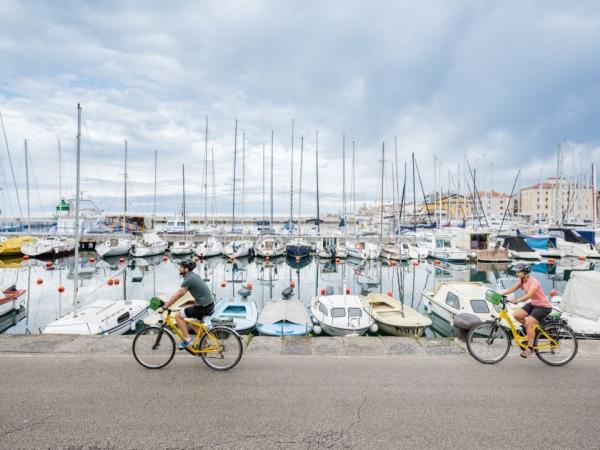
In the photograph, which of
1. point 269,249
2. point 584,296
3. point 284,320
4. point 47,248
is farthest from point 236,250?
point 584,296

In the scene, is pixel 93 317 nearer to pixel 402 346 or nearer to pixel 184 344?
pixel 184 344

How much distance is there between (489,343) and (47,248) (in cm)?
4832

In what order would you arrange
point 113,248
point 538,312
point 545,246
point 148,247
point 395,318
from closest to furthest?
point 538,312
point 395,318
point 113,248
point 148,247
point 545,246

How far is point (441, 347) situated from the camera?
21.8 feet

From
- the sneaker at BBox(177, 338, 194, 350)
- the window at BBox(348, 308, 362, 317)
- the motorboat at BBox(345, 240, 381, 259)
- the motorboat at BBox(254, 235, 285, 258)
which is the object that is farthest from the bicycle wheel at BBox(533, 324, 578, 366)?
the motorboat at BBox(254, 235, 285, 258)

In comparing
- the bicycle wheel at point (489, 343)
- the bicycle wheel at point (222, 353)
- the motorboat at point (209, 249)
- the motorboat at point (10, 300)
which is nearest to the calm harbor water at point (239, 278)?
the motorboat at point (10, 300)

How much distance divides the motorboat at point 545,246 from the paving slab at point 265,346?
46398mm

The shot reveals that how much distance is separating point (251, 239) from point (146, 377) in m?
47.7

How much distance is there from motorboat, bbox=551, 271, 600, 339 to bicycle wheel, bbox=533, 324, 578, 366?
6.71 m

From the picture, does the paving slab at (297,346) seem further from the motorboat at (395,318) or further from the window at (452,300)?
the window at (452,300)

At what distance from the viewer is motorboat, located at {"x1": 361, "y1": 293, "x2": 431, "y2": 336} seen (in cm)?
1328

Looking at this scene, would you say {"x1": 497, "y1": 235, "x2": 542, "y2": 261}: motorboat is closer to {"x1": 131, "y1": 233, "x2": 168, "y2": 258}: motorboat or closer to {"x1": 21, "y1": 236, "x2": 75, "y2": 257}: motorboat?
{"x1": 131, "y1": 233, "x2": 168, "y2": 258}: motorboat

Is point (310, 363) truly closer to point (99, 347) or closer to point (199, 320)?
point (199, 320)

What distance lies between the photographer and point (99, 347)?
650 cm
